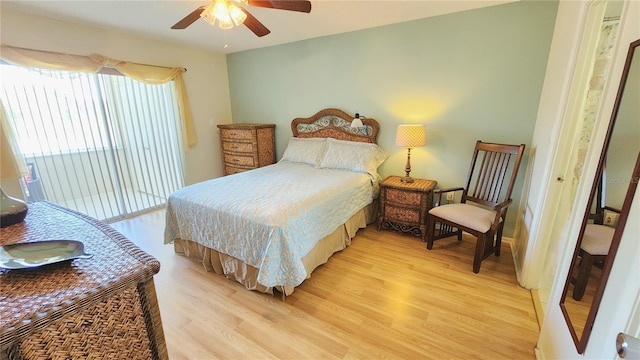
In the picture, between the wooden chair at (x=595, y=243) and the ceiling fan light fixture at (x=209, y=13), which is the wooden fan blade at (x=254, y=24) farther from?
the wooden chair at (x=595, y=243)

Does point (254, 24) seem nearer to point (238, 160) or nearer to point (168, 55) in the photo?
point (168, 55)

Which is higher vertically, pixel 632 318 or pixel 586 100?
pixel 586 100

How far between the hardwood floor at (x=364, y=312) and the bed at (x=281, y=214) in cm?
17

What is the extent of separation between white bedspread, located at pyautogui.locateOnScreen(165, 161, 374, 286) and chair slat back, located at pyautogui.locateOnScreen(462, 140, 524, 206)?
1111 millimetres

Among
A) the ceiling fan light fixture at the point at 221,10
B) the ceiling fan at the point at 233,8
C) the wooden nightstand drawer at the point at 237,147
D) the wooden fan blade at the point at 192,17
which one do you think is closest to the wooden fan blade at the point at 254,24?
the ceiling fan at the point at 233,8

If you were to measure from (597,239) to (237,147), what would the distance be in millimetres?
3960

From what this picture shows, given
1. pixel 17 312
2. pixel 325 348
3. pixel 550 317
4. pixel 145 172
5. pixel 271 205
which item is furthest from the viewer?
pixel 145 172

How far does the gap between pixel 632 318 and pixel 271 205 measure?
5.95 ft

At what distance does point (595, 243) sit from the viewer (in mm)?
1030

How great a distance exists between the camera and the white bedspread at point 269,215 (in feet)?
6.11

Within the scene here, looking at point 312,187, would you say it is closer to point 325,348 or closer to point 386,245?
point 386,245

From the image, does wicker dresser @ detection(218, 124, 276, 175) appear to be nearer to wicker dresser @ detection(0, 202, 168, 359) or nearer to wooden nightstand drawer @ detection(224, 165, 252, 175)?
wooden nightstand drawer @ detection(224, 165, 252, 175)

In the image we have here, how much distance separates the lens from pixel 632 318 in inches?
26.9

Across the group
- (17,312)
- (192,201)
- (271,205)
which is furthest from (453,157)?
(17,312)
